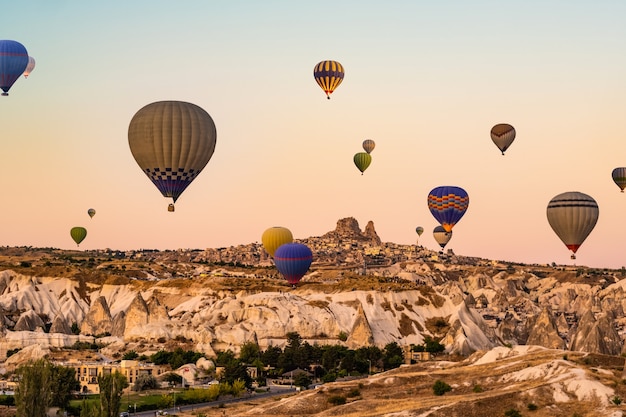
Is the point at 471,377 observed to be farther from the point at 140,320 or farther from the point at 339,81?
the point at 140,320

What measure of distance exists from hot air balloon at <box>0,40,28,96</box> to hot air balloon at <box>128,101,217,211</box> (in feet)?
136

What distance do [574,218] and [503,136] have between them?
22.7 m

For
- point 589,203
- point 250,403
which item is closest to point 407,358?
point 589,203

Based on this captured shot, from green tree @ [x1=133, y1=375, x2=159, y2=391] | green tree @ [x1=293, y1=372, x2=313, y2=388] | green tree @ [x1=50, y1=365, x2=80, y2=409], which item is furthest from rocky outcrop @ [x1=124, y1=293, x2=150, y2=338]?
green tree @ [x1=50, y1=365, x2=80, y2=409]

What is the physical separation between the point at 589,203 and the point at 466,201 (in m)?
24.4

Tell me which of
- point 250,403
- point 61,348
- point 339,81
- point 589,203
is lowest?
point 250,403

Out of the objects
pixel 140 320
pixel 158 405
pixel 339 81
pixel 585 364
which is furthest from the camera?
pixel 140 320

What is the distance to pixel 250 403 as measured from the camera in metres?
132

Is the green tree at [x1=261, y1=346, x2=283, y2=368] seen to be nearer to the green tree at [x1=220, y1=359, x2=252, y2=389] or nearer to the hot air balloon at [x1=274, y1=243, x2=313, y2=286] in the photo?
the green tree at [x1=220, y1=359, x2=252, y2=389]

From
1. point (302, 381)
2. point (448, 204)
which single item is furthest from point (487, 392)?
point (448, 204)

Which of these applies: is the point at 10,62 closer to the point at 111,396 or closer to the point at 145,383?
the point at 145,383

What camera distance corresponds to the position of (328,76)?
174125mm

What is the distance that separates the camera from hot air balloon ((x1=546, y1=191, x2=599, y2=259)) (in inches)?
6304

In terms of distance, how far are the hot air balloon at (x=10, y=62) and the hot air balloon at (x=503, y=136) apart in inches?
2959
